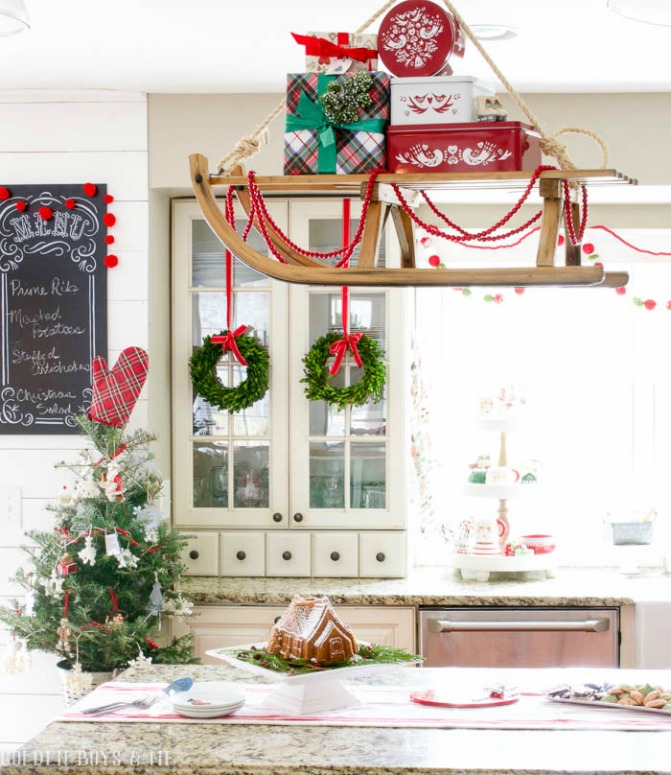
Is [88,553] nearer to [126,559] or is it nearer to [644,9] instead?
[126,559]

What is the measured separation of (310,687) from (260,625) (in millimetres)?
1476

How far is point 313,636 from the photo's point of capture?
7.55 ft

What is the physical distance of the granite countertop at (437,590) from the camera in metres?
3.76

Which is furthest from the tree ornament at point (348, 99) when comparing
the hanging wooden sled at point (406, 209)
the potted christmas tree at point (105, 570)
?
the potted christmas tree at point (105, 570)

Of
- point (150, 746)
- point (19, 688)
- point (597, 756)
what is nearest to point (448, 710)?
point (597, 756)

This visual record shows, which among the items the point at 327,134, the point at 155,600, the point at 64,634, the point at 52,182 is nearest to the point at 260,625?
the point at 155,600

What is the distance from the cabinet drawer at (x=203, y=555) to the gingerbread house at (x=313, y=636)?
1.77 m

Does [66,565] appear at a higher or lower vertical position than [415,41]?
lower

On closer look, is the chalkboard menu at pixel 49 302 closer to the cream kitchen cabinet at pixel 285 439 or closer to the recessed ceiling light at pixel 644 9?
the cream kitchen cabinet at pixel 285 439

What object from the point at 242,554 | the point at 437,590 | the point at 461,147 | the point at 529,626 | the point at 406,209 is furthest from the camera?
the point at 242,554

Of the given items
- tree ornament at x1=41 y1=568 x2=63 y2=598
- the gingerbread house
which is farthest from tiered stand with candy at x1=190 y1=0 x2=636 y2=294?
tree ornament at x1=41 y1=568 x2=63 y2=598

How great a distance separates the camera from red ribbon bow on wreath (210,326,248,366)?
4.00 m

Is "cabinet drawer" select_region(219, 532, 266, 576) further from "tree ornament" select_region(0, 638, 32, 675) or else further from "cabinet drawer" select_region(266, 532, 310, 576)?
"tree ornament" select_region(0, 638, 32, 675)

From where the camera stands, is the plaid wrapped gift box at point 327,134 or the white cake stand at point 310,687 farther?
the white cake stand at point 310,687
